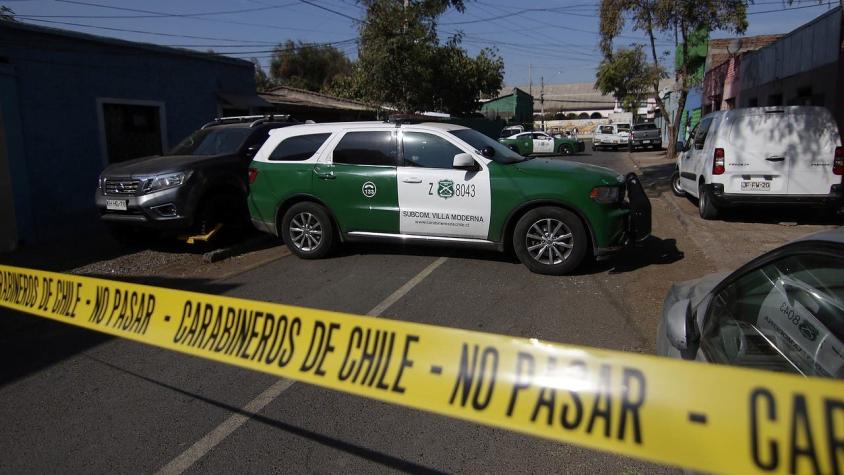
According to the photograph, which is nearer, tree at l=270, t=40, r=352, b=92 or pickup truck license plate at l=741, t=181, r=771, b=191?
pickup truck license plate at l=741, t=181, r=771, b=191

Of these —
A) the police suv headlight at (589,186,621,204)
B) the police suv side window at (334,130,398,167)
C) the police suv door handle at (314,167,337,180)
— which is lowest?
the police suv headlight at (589,186,621,204)

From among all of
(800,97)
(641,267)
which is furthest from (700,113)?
(641,267)

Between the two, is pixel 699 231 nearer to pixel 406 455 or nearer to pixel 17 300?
pixel 406 455

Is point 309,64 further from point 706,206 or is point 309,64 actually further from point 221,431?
point 221,431

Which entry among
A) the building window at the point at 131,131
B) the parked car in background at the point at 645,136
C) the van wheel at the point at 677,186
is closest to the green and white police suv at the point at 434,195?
the building window at the point at 131,131

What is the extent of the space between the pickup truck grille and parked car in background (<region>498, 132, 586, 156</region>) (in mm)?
21698

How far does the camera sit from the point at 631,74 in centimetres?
2706

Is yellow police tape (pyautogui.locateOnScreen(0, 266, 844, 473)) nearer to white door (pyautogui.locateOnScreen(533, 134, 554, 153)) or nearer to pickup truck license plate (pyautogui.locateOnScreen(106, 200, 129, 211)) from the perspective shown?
pickup truck license plate (pyautogui.locateOnScreen(106, 200, 129, 211))

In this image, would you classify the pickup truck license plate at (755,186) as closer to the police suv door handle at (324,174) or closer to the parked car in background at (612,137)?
the police suv door handle at (324,174)

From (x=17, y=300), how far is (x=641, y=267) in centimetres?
609

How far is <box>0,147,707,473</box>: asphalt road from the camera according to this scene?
3.17 metres

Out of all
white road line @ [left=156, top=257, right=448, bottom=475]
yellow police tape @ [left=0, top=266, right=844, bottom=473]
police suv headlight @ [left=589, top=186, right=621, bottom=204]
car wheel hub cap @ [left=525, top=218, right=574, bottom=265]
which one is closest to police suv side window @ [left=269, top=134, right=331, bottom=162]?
car wheel hub cap @ [left=525, top=218, right=574, bottom=265]

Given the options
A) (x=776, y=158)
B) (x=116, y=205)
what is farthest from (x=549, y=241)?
(x=116, y=205)

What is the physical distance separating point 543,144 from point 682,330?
26.9 metres
